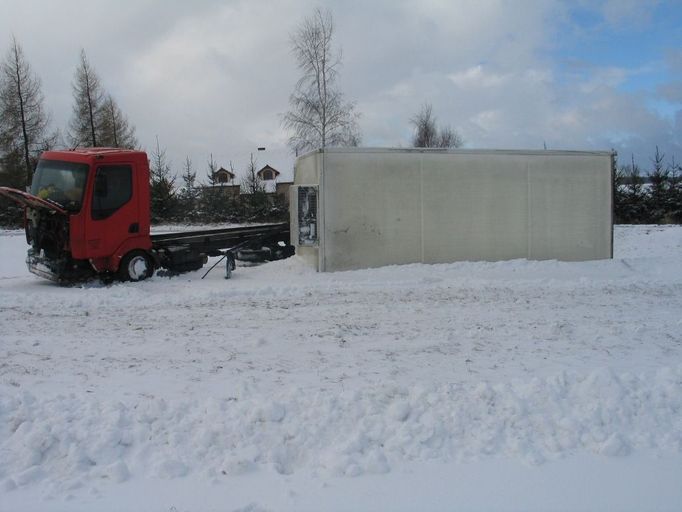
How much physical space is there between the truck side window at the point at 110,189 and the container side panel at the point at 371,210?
13.4 ft

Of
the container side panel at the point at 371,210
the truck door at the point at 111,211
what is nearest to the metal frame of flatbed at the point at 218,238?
the truck door at the point at 111,211

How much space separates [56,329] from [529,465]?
252 inches

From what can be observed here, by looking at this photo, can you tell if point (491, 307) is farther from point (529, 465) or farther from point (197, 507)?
point (197, 507)

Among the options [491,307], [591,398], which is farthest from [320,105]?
[591,398]

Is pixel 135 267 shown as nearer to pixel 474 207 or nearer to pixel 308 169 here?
pixel 308 169

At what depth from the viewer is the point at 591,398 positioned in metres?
5.66

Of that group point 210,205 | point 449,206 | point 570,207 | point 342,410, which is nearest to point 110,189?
point 449,206

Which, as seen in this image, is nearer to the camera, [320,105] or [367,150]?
[367,150]

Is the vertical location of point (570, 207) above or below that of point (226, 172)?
below

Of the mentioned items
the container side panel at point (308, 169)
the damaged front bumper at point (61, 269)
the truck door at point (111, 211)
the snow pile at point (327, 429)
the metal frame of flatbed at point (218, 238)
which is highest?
the container side panel at point (308, 169)

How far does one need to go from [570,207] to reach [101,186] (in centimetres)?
1043

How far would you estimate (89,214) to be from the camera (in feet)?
→ 39.0

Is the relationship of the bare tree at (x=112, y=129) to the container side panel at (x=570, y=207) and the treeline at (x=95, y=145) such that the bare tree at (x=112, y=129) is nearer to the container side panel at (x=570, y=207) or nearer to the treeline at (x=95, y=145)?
the treeline at (x=95, y=145)

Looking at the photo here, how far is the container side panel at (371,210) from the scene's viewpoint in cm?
1351
